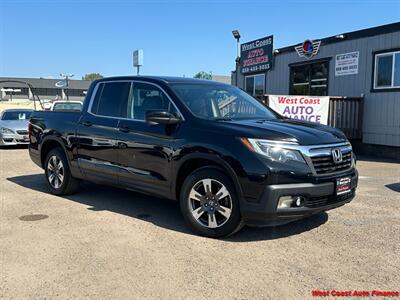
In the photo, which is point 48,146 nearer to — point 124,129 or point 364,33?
point 124,129

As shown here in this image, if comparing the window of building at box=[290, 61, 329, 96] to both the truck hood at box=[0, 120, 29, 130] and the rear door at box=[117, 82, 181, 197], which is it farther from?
the rear door at box=[117, 82, 181, 197]

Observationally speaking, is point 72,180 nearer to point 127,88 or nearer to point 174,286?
point 127,88

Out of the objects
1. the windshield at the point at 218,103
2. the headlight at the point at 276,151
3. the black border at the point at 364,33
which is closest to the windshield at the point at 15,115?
the black border at the point at 364,33

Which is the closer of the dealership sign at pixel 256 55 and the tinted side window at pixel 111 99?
the tinted side window at pixel 111 99

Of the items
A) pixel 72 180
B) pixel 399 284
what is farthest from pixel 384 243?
pixel 72 180

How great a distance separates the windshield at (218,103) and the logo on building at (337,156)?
3.51ft

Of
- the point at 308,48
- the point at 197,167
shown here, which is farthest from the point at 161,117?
the point at 308,48

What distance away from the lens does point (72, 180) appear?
23.0 feet

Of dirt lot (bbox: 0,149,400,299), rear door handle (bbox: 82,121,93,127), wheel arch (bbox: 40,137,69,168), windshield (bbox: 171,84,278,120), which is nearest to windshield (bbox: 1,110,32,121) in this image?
wheel arch (bbox: 40,137,69,168)

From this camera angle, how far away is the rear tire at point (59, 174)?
696 centimetres

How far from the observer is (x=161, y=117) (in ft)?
16.5

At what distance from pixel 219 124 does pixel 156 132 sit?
89cm

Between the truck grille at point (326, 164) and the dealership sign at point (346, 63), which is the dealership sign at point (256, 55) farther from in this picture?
the truck grille at point (326, 164)

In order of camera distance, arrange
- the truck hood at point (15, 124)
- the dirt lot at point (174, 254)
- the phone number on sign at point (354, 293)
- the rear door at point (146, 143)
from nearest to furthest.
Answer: the phone number on sign at point (354, 293) < the dirt lot at point (174, 254) < the rear door at point (146, 143) < the truck hood at point (15, 124)
